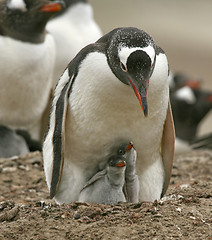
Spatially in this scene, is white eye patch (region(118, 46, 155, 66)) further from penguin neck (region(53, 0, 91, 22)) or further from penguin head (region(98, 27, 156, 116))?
penguin neck (region(53, 0, 91, 22))

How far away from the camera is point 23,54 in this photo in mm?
6594

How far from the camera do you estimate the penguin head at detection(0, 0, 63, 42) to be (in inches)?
260

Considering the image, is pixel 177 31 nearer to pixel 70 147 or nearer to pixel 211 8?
pixel 211 8

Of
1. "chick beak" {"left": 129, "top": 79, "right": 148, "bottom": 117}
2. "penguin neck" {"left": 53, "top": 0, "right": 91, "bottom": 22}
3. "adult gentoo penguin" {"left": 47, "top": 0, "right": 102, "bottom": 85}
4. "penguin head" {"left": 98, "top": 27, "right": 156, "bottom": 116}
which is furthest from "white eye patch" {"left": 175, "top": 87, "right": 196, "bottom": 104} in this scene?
"chick beak" {"left": 129, "top": 79, "right": 148, "bottom": 117}

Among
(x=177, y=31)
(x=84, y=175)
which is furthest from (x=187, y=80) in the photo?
(x=177, y=31)

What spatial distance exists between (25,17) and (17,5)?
14 centimetres

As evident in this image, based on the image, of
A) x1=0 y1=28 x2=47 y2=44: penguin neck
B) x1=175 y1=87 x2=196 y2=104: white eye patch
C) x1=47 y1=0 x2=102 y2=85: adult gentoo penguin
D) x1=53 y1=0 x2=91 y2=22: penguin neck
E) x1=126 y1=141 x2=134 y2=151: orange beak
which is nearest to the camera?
x1=126 y1=141 x2=134 y2=151: orange beak

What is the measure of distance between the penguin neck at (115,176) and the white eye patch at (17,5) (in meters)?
2.93

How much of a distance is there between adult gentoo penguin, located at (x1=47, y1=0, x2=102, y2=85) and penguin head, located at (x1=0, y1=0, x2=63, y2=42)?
1945mm

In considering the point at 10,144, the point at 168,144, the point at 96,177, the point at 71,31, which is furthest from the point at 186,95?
the point at 96,177

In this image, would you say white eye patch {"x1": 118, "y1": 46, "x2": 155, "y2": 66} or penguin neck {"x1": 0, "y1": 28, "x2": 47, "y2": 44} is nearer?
white eye patch {"x1": 118, "y1": 46, "x2": 155, "y2": 66}

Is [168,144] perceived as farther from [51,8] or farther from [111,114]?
[51,8]

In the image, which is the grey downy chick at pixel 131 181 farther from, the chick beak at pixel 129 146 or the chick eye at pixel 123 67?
the chick eye at pixel 123 67

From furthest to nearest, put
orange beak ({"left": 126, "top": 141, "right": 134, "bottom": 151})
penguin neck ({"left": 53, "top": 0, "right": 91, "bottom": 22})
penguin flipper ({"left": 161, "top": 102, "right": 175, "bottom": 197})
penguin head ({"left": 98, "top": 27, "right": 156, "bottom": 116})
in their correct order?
penguin neck ({"left": 53, "top": 0, "right": 91, "bottom": 22}) → penguin flipper ({"left": 161, "top": 102, "right": 175, "bottom": 197}) → orange beak ({"left": 126, "top": 141, "right": 134, "bottom": 151}) → penguin head ({"left": 98, "top": 27, "right": 156, "bottom": 116})
